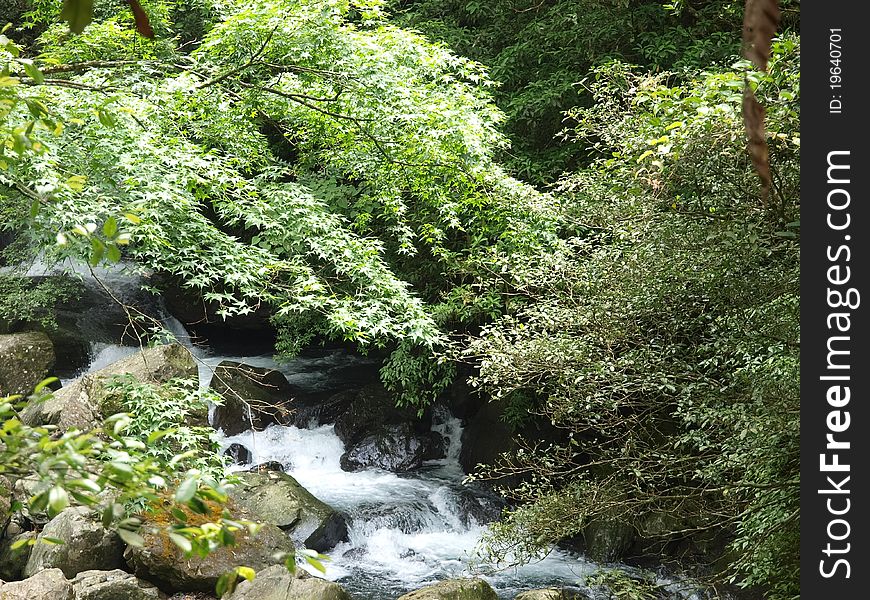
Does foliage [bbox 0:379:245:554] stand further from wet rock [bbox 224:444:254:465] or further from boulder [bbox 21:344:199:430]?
wet rock [bbox 224:444:254:465]

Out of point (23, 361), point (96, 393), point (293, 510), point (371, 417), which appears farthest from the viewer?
point (371, 417)

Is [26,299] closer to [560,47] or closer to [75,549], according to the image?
[75,549]

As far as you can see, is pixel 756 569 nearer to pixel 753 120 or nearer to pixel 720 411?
pixel 720 411

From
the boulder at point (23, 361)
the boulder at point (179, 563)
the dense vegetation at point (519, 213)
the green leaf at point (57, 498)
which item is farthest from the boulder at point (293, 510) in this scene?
the green leaf at point (57, 498)

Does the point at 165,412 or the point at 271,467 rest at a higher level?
the point at 165,412

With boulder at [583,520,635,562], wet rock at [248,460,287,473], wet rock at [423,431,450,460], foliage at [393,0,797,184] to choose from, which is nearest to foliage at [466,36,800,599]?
boulder at [583,520,635,562]

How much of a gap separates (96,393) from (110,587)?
1.94m

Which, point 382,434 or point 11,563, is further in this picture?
point 382,434

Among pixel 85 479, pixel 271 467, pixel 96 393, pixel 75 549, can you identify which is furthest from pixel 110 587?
pixel 85 479

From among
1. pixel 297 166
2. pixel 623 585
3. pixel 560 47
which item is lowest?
pixel 623 585

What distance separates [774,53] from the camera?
359cm

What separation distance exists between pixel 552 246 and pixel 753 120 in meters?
6.80

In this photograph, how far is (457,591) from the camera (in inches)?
Answer: 231

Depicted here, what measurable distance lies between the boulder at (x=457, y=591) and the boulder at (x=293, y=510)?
229 centimetres
